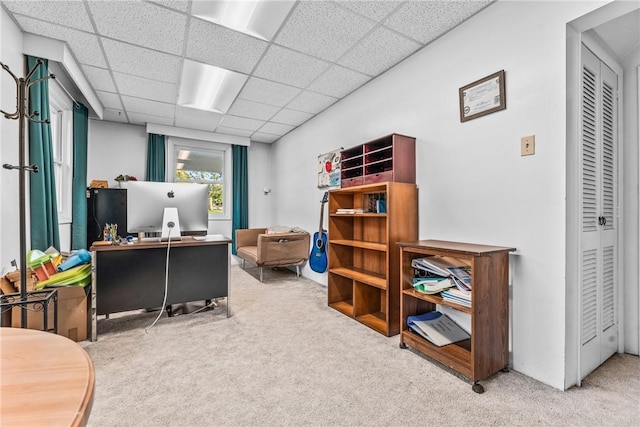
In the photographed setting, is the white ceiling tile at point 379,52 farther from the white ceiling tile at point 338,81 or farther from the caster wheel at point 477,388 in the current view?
the caster wheel at point 477,388

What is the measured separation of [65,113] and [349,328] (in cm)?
436

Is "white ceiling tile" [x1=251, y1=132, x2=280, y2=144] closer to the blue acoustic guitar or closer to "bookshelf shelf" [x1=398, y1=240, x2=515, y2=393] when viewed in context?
the blue acoustic guitar

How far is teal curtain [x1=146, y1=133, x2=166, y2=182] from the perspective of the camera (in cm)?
471

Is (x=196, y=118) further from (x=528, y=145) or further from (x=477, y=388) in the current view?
(x=477, y=388)

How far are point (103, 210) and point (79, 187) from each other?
16.8 inches

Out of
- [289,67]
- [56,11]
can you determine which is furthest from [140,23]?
[289,67]

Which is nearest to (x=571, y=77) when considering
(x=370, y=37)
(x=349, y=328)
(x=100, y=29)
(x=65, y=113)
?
(x=370, y=37)

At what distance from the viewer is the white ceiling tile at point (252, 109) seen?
12.5ft

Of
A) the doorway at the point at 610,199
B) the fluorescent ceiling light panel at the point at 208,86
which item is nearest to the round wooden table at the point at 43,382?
the doorway at the point at 610,199

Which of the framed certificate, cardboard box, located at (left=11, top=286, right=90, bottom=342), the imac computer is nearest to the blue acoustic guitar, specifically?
the imac computer

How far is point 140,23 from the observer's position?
2207 millimetres

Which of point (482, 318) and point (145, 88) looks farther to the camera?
point (145, 88)

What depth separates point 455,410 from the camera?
1.47 metres

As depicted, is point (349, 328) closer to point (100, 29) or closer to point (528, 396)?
point (528, 396)
